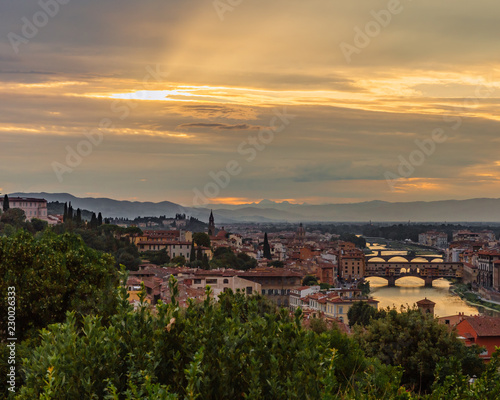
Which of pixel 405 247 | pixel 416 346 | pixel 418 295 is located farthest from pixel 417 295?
pixel 405 247

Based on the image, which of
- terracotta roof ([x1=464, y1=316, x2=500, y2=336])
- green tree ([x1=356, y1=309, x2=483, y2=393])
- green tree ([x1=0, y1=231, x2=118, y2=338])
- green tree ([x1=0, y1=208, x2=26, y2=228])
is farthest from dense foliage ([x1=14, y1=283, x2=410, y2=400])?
green tree ([x1=0, y1=208, x2=26, y2=228])

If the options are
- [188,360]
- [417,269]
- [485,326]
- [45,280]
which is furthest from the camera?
[417,269]

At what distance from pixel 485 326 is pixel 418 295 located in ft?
64.2

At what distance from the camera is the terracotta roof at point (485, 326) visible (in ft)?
35.7

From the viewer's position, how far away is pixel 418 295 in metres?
30.2

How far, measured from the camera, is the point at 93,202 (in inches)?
4205

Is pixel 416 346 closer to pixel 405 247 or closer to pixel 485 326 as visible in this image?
pixel 485 326

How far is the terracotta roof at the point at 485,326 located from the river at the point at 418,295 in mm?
8953

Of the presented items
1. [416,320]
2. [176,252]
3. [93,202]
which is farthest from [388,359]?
[93,202]

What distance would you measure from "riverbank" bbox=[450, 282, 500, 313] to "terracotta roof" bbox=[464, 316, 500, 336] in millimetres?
14966

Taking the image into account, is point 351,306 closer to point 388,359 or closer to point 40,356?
point 388,359

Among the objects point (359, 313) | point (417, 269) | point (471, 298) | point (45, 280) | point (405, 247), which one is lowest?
point (405, 247)

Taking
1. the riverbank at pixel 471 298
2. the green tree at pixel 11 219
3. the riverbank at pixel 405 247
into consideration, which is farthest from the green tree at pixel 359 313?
the riverbank at pixel 405 247

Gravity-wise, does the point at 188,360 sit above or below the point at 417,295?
above
